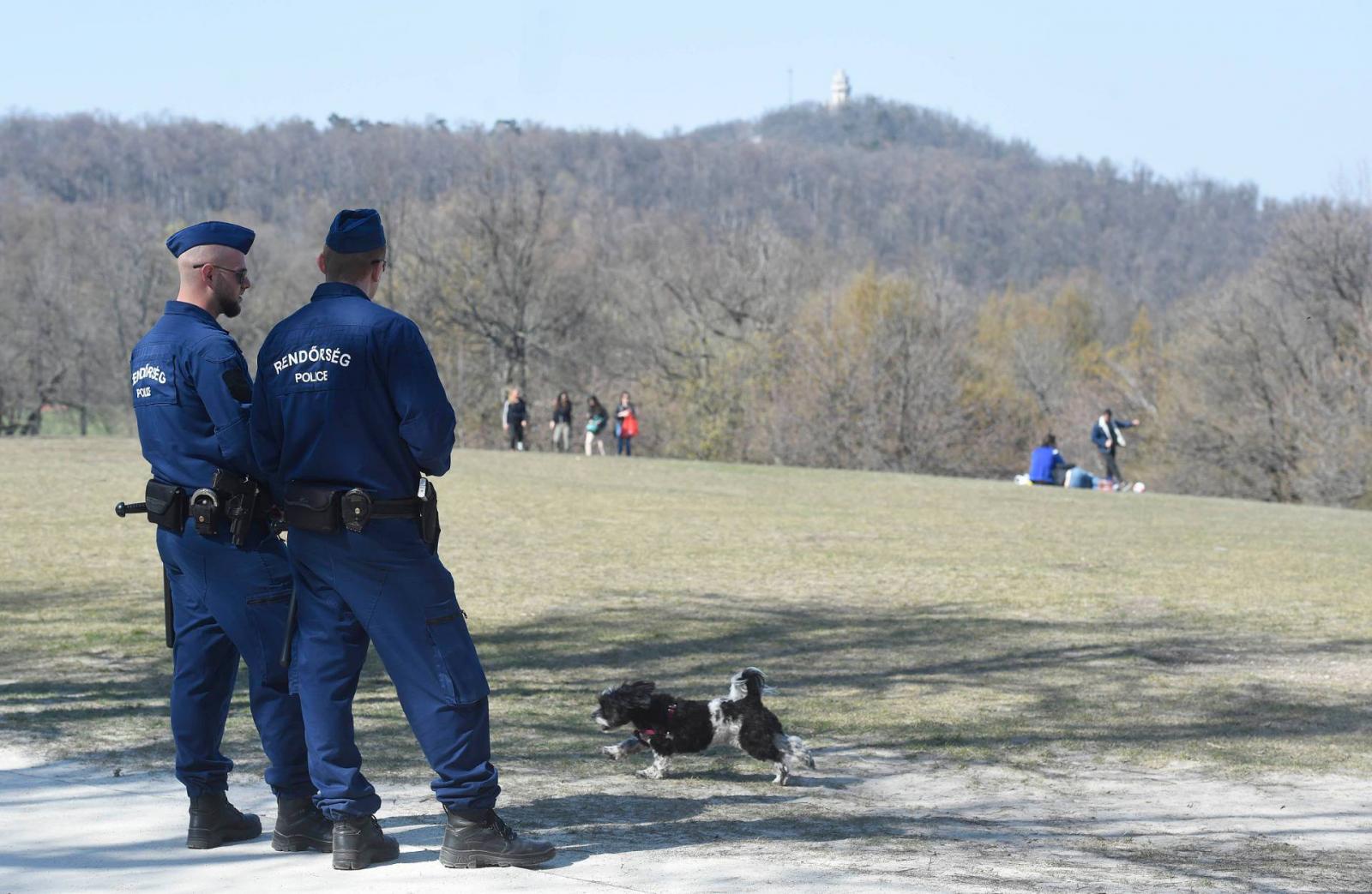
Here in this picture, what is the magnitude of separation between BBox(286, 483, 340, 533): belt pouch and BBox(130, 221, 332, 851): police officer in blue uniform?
0.24m

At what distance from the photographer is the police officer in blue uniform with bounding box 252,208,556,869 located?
4812 millimetres

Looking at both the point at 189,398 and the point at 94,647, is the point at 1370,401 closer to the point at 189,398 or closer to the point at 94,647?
the point at 94,647

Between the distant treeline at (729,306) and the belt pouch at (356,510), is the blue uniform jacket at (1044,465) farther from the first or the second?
the belt pouch at (356,510)

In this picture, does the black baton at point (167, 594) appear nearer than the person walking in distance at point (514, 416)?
A: Yes

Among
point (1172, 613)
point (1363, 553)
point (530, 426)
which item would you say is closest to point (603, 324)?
point (530, 426)

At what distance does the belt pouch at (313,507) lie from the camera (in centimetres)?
479

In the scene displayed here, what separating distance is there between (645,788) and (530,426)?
53.0 meters

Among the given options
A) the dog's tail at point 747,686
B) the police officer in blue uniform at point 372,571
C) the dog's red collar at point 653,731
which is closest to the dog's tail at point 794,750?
the dog's tail at point 747,686

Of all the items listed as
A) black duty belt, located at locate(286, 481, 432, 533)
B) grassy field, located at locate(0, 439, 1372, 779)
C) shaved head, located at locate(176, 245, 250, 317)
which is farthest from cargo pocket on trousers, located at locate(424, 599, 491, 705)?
grassy field, located at locate(0, 439, 1372, 779)

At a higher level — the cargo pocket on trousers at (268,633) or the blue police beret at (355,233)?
the blue police beret at (355,233)

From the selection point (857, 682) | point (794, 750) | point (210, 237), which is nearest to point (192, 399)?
point (210, 237)

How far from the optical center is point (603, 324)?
218 feet

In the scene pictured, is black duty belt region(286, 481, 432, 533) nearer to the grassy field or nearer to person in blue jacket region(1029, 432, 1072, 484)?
the grassy field

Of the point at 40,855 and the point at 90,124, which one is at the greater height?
the point at 90,124
